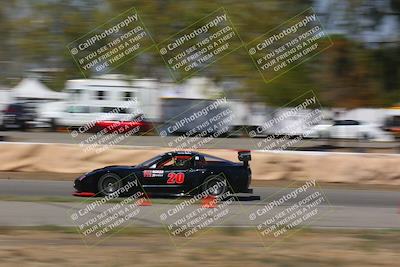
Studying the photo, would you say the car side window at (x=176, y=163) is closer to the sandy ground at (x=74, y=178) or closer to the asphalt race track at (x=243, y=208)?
the asphalt race track at (x=243, y=208)

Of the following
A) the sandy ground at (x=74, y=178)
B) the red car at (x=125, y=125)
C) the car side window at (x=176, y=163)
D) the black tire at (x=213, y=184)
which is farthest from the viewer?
the red car at (x=125, y=125)

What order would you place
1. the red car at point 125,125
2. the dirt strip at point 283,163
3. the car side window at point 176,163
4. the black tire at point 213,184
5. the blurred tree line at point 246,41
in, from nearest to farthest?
the blurred tree line at point 246,41 → the black tire at point 213,184 → the car side window at point 176,163 → the dirt strip at point 283,163 → the red car at point 125,125

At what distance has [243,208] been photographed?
42.5ft

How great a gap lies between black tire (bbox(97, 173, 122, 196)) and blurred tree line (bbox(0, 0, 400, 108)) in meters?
2.50

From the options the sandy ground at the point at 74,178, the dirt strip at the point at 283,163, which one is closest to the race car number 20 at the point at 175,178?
the sandy ground at the point at 74,178

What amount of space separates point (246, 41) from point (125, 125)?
19.2 meters

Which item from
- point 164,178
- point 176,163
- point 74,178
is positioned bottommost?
point 164,178

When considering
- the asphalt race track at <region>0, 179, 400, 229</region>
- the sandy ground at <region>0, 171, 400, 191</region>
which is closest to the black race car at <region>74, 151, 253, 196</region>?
the asphalt race track at <region>0, 179, 400, 229</region>

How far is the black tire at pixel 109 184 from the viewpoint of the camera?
14648 millimetres

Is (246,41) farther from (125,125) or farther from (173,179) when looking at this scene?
(125,125)

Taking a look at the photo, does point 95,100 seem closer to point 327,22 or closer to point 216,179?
point 216,179

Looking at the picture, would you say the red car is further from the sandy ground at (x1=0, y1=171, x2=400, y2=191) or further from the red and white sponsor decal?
the red and white sponsor decal

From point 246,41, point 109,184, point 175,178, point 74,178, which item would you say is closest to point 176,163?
point 175,178

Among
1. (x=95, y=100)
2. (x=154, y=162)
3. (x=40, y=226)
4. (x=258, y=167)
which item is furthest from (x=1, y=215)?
(x=95, y=100)
